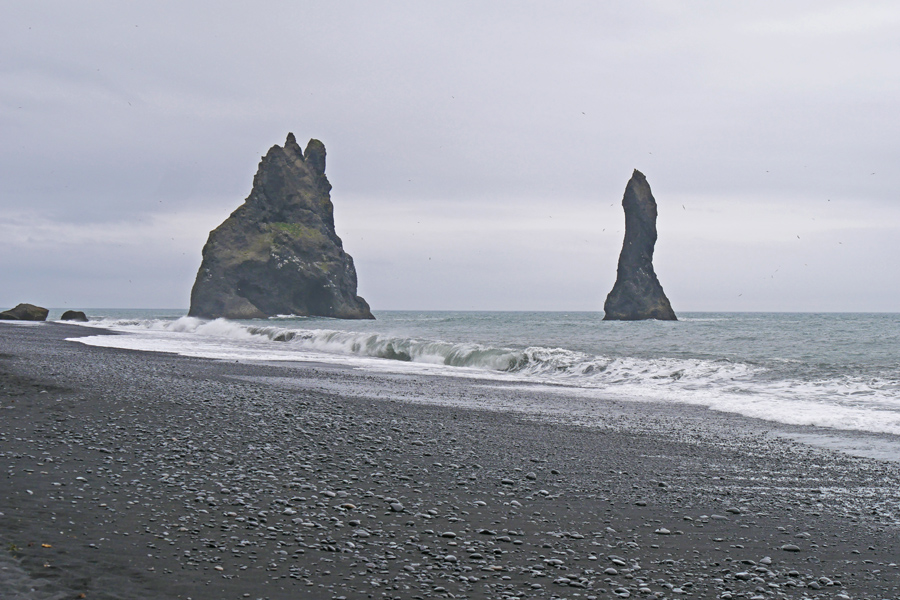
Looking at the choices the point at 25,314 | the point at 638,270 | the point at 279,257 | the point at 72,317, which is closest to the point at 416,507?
the point at 25,314

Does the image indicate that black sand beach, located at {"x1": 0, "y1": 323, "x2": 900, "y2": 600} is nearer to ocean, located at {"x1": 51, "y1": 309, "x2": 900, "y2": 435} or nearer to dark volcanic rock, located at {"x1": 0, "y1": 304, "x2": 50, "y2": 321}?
ocean, located at {"x1": 51, "y1": 309, "x2": 900, "y2": 435}

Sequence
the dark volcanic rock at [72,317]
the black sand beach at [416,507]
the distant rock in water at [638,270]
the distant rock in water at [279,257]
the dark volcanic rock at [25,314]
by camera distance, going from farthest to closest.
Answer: the distant rock in water at [638,270] < the distant rock in water at [279,257] < the dark volcanic rock at [72,317] < the dark volcanic rock at [25,314] < the black sand beach at [416,507]

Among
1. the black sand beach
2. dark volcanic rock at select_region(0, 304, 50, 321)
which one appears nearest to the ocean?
the black sand beach

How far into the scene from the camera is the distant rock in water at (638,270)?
11850 cm

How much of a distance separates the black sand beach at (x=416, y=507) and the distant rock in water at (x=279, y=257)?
352ft

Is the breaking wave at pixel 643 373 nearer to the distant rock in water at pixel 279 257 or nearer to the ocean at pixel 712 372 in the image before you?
the ocean at pixel 712 372

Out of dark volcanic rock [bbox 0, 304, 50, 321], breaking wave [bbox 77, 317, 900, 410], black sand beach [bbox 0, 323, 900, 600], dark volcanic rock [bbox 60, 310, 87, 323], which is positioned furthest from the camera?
dark volcanic rock [bbox 60, 310, 87, 323]

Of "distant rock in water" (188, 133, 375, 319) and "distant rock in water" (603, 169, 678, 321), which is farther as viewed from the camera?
"distant rock in water" (603, 169, 678, 321)

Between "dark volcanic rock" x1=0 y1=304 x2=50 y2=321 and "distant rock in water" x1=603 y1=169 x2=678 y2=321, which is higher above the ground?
"distant rock in water" x1=603 y1=169 x2=678 y2=321

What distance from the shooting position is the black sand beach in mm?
4270

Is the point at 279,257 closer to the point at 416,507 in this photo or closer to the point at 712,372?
the point at 712,372

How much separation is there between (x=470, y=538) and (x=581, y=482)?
2.42 metres

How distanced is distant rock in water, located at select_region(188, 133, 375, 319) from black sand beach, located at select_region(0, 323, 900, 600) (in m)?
107

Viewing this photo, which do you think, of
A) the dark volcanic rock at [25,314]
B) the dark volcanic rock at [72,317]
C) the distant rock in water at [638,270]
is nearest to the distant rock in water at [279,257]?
the dark volcanic rock at [72,317]
